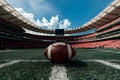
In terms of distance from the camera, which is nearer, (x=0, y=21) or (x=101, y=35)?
(x=0, y=21)

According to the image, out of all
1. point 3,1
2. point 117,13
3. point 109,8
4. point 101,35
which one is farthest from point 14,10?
point 101,35

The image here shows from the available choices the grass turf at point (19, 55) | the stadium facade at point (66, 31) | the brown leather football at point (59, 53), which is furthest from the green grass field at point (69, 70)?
the stadium facade at point (66, 31)

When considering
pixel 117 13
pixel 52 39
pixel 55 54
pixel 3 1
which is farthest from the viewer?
pixel 52 39

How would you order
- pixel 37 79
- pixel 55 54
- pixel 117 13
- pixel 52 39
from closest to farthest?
pixel 37 79, pixel 55 54, pixel 117 13, pixel 52 39

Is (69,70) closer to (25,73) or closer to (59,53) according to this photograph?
(59,53)

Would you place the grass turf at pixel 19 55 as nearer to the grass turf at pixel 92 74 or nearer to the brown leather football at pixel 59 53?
the brown leather football at pixel 59 53

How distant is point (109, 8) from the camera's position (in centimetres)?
3866

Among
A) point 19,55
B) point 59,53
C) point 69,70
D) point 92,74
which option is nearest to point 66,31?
point 19,55

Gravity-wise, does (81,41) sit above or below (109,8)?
below

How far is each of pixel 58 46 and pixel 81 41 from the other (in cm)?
6139

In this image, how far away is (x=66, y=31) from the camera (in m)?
71.6

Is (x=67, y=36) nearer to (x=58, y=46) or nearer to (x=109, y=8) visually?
(x=109, y=8)

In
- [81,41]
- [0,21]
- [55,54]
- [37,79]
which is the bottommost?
[37,79]

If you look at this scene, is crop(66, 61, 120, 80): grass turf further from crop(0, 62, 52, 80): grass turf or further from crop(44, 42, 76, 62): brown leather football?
crop(44, 42, 76, 62): brown leather football
